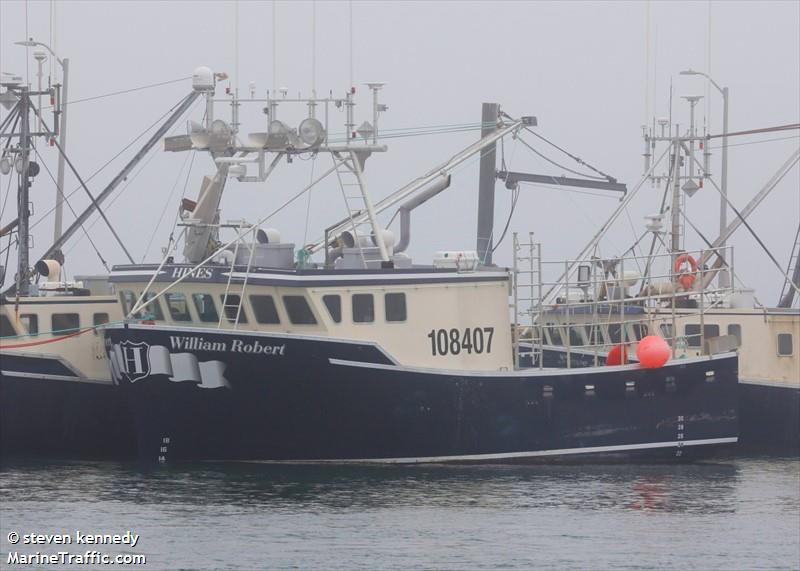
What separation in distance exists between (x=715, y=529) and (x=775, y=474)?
7.63m

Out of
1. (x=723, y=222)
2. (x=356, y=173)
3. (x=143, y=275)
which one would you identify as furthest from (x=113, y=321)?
(x=723, y=222)

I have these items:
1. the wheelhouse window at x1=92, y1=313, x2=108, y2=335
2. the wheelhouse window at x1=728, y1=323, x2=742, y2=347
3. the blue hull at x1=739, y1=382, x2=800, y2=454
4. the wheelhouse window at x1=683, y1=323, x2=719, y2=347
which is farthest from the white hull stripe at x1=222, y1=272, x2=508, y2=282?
the blue hull at x1=739, y1=382, x2=800, y2=454

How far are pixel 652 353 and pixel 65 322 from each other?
43.0 feet

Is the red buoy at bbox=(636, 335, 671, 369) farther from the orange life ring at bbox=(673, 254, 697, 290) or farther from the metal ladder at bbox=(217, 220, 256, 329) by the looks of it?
the metal ladder at bbox=(217, 220, 256, 329)

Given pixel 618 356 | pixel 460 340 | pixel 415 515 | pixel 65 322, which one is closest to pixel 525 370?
pixel 460 340

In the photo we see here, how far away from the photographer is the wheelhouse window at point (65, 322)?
41000mm

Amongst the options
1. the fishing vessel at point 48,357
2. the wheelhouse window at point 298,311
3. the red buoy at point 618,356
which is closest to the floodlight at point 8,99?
the fishing vessel at point 48,357

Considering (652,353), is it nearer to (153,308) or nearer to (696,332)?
(696,332)

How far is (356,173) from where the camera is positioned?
128 feet

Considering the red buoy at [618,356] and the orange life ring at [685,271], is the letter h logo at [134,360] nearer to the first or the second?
the red buoy at [618,356]

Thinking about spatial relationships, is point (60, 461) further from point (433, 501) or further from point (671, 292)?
point (671, 292)

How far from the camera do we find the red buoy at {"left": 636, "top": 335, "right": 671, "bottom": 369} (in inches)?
1542

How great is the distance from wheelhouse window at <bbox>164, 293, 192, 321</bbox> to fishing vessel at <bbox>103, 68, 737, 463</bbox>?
4cm

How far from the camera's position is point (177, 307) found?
125 ft
